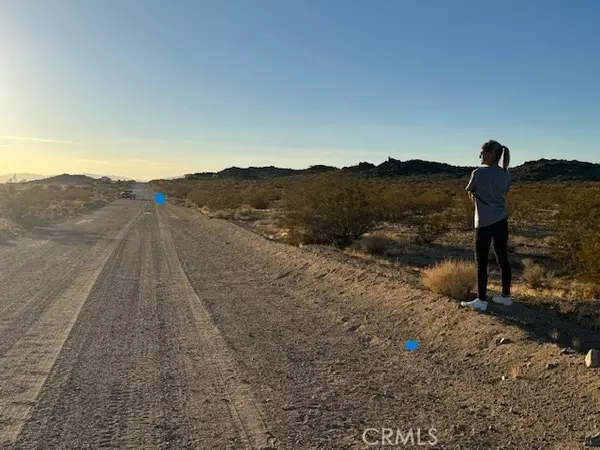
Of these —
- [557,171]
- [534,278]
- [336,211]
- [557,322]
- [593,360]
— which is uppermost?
[557,171]

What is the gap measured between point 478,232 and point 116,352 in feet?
16.4

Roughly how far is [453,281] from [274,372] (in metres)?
4.03

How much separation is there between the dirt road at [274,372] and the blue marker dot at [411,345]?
0.34 feet

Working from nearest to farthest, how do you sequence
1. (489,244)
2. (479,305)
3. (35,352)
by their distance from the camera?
(35,352), (489,244), (479,305)

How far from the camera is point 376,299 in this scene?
33.1ft

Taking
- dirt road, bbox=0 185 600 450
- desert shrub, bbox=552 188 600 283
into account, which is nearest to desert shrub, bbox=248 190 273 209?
desert shrub, bbox=552 188 600 283

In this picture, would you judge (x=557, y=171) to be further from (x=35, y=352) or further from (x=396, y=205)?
(x=35, y=352)

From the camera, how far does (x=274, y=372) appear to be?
6.49 meters

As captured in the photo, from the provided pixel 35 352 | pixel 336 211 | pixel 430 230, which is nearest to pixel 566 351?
pixel 35 352

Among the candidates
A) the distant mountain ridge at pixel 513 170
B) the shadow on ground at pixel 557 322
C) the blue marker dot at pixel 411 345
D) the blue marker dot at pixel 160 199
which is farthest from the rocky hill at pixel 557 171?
the blue marker dot at pixel 411 345

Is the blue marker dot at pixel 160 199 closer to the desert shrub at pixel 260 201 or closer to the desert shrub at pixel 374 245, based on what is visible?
the desert shrub at pixel 260 201

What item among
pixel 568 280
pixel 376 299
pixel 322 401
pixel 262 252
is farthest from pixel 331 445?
pixel 262 252

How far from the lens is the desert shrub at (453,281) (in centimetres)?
923

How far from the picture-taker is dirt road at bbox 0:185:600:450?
477 cm
